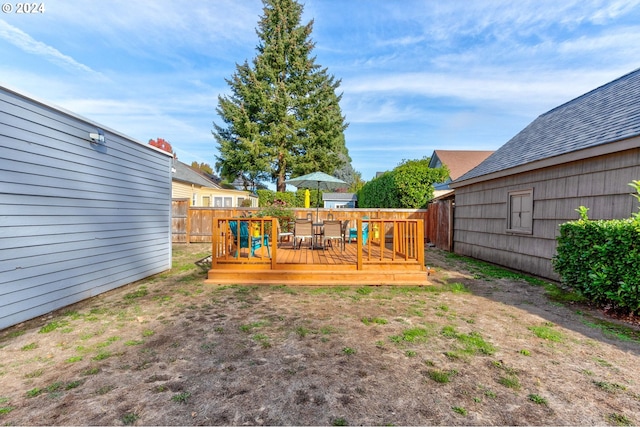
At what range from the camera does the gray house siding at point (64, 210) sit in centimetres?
334

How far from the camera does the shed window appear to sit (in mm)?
6375

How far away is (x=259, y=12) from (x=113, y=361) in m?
23.9

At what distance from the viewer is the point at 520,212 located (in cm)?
675

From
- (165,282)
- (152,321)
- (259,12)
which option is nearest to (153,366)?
(152,321)

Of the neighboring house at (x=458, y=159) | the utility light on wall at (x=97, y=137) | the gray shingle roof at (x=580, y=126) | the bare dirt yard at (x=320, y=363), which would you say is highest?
the neighboring house at (x=458, y=159)

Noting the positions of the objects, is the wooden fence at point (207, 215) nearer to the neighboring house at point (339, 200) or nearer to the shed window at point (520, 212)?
the shed window at point (520, 212)

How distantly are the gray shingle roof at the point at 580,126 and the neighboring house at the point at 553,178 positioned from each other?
25mm

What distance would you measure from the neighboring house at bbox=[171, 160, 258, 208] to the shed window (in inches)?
540

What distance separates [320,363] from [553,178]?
6219mm

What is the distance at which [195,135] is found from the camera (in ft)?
73.8

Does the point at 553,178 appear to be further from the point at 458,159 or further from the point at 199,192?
the point at 458,159

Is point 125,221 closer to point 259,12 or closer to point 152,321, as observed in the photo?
point 152,321

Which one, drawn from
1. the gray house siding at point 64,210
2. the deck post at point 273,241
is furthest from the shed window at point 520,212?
the gray house siding at point 64,210

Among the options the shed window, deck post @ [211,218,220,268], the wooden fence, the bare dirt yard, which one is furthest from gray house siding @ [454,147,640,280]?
deck post @ [211,218,220,268]
